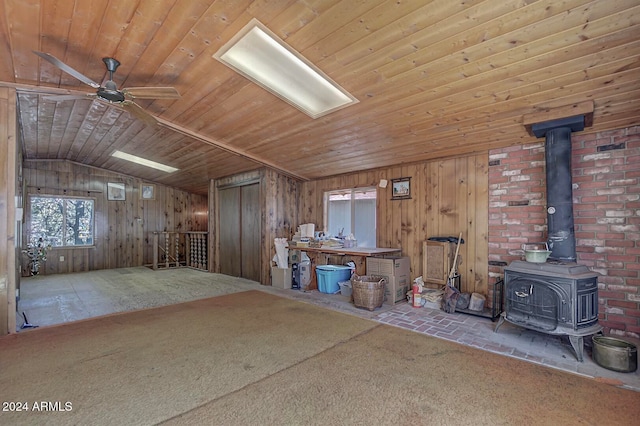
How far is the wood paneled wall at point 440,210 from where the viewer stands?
405 centimetres

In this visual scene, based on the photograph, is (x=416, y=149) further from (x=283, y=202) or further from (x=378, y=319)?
(x=283, y=202)

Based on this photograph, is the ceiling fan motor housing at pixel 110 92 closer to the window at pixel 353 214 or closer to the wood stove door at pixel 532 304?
the window at pixel 353 214

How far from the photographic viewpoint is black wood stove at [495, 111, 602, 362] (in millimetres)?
2656

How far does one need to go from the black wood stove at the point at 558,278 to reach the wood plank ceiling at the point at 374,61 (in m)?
0.40

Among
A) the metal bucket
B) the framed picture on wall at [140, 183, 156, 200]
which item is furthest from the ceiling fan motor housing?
the framed picture on wall at [140, 183, 156, 200]

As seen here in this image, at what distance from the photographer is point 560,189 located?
2992 millimetres

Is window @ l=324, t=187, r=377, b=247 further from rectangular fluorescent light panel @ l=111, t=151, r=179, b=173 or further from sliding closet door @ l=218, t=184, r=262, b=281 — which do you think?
rectangular fluorescent light panel @ l=111, t=151, r=179, b=173

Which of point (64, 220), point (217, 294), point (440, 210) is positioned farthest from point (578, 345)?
point (64, 220)

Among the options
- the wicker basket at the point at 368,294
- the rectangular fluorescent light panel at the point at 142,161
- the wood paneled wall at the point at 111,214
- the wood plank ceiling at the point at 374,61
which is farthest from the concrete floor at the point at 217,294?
the rectangular fluorescent light panel at the point at 142,161

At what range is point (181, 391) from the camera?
2.10 meters

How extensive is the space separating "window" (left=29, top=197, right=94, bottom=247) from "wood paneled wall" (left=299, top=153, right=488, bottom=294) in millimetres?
7409

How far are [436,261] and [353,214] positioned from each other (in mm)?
1854

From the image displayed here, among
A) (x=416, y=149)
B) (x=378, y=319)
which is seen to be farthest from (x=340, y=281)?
(x=416, y=149)

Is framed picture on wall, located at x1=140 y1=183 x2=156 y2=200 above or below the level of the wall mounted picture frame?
above
